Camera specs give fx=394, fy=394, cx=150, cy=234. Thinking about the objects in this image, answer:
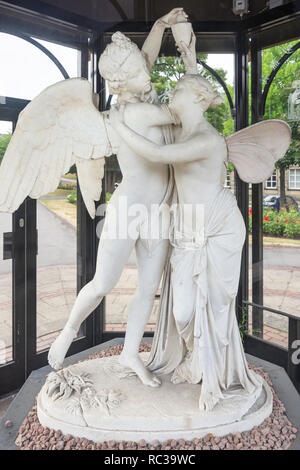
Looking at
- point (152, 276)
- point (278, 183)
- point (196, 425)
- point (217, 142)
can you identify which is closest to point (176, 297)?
point (152, 276)

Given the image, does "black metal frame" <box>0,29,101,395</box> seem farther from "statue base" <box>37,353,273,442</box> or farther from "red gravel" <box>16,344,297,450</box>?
"red gravel" <box>16,344,297,450</box>

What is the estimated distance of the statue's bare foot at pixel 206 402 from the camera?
6.37ft

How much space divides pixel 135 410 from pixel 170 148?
1288mm

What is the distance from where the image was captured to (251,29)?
11.2 ft

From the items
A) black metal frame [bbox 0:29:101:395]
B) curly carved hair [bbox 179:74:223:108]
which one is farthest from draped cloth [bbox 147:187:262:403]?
black metal frame [bbox 0:29:101:395]

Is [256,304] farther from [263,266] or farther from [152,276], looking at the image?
[152,276]

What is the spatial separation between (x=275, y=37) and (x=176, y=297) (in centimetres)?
253

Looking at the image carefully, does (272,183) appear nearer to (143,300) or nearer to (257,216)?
(257,216)

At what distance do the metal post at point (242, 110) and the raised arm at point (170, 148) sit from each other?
169cm

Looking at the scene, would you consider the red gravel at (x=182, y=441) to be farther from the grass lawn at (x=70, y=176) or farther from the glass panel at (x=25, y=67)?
the glass panel at (x=25, y=67)

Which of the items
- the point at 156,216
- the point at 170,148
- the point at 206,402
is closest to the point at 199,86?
the point at 170,148

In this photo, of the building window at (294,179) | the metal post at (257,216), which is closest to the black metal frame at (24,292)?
the metal post at (257,216)

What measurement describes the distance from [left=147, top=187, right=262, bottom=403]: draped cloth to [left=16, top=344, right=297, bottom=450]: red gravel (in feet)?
0.64

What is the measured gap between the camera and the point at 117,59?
197 cm
